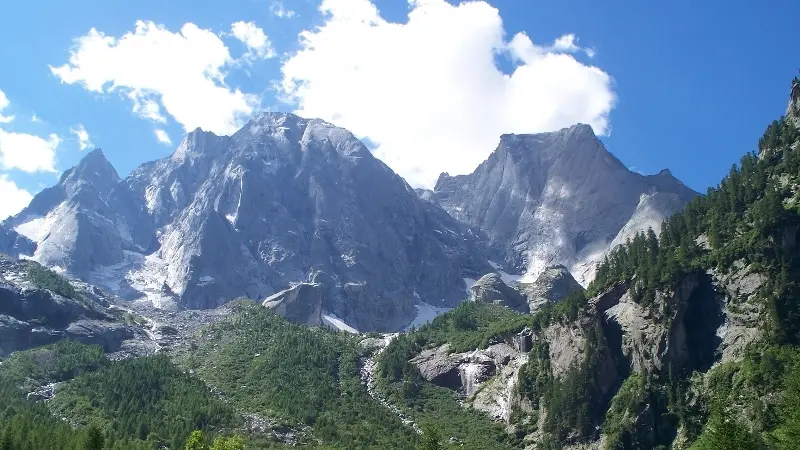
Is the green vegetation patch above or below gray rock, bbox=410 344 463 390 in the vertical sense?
below

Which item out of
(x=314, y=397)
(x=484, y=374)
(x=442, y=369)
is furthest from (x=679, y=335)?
(x=314, y=397)

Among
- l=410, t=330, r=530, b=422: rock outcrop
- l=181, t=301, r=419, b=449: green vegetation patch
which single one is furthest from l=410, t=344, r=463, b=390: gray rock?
l=181, t=301, r=419, b=449: green vegetation patch

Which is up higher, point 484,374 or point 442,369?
point 442,369

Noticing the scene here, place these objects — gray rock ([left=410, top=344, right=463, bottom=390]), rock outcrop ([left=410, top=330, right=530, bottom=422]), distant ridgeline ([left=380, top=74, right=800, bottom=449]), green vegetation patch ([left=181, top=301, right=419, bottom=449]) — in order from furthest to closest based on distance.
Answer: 1. gray rock ([left=410, top=344, right=463, bottom=390])
2. rock outcrop ([left=410, top=330, right=530, bottom=422])
3. green vegetation patch ([left=181, top=301, right=419, bottom=449])
4. distant ridgeline ([left=380, top=74, right=800, bottom=449])

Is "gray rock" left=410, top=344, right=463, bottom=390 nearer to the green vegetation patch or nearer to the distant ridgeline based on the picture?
the distant ridgeline

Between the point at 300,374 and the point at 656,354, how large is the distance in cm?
9082

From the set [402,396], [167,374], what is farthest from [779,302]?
[167,374]

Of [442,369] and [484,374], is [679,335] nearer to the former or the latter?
[484,374]

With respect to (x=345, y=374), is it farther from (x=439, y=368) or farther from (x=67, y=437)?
(x=67, y=437)

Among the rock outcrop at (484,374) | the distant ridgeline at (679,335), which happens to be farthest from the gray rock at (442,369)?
the distant ridgeline at (679,335)

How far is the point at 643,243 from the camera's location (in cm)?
16925

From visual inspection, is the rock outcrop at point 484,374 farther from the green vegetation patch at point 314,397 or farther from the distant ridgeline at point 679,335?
the green vegetation patch at point 314,397

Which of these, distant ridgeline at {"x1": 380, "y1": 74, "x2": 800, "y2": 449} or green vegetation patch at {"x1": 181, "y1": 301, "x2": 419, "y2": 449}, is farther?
green vegetation patch at {"x1": 181, "y1": 301, "x2": 419, "y2": 449}

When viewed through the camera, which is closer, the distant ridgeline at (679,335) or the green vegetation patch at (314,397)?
the distant ridgeline at (679,335)
